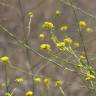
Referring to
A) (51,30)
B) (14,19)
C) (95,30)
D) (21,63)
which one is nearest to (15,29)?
(14,19)

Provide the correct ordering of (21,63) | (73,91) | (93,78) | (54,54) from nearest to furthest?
1. (93,78)
2. (54,54)
3. (73,91)
4. (21,63)

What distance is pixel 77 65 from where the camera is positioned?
281cm

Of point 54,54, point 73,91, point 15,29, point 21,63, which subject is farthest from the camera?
point 15,29

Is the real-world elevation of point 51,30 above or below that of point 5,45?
above

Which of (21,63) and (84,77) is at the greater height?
(84,77)

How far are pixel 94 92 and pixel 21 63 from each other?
13.7 ft

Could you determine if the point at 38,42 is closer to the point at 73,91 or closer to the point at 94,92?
the point at 73,91

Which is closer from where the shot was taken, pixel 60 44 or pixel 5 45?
pixel 60 44

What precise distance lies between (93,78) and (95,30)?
154 inches

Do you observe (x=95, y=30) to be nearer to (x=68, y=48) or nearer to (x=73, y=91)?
(x=73, y=91)

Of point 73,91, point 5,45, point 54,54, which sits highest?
point 54,54

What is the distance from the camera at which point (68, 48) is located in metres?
2.91

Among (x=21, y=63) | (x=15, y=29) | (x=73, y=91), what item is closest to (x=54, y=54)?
(x=73, y=91)

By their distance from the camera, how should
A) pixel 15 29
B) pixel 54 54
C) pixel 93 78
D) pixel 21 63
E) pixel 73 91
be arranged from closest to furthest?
pixel 93 78 < pixel 54 54 < pixel 73 91 < pixel 21 63 < pixel 15 29
